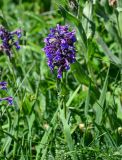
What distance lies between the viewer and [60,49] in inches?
99.0

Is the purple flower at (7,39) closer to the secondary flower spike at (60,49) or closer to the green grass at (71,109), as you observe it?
the green grass at (71,109)

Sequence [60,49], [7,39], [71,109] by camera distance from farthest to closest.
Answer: [7,39] → [71,109] → [60,49]

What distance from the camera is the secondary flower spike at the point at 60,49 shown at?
2514 mm

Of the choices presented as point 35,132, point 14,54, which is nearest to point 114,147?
point 35,132

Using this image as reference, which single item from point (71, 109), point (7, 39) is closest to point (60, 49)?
point (71, 109)

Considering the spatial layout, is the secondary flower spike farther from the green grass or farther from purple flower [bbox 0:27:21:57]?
purple flower [bbox 0:27:21:57]

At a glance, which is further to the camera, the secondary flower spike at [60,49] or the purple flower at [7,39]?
the purple flower at [7,39]

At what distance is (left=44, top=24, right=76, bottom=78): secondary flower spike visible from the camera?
2514 mm

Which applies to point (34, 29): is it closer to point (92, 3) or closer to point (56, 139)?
point (92, 3)

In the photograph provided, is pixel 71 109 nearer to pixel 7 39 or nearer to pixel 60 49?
pixel 60 49

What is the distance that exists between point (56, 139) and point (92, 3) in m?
0.97

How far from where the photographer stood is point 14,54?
10.8ft

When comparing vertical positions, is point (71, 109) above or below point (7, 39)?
below

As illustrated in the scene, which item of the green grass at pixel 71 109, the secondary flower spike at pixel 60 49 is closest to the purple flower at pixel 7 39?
the green grass at pixel 71 109
